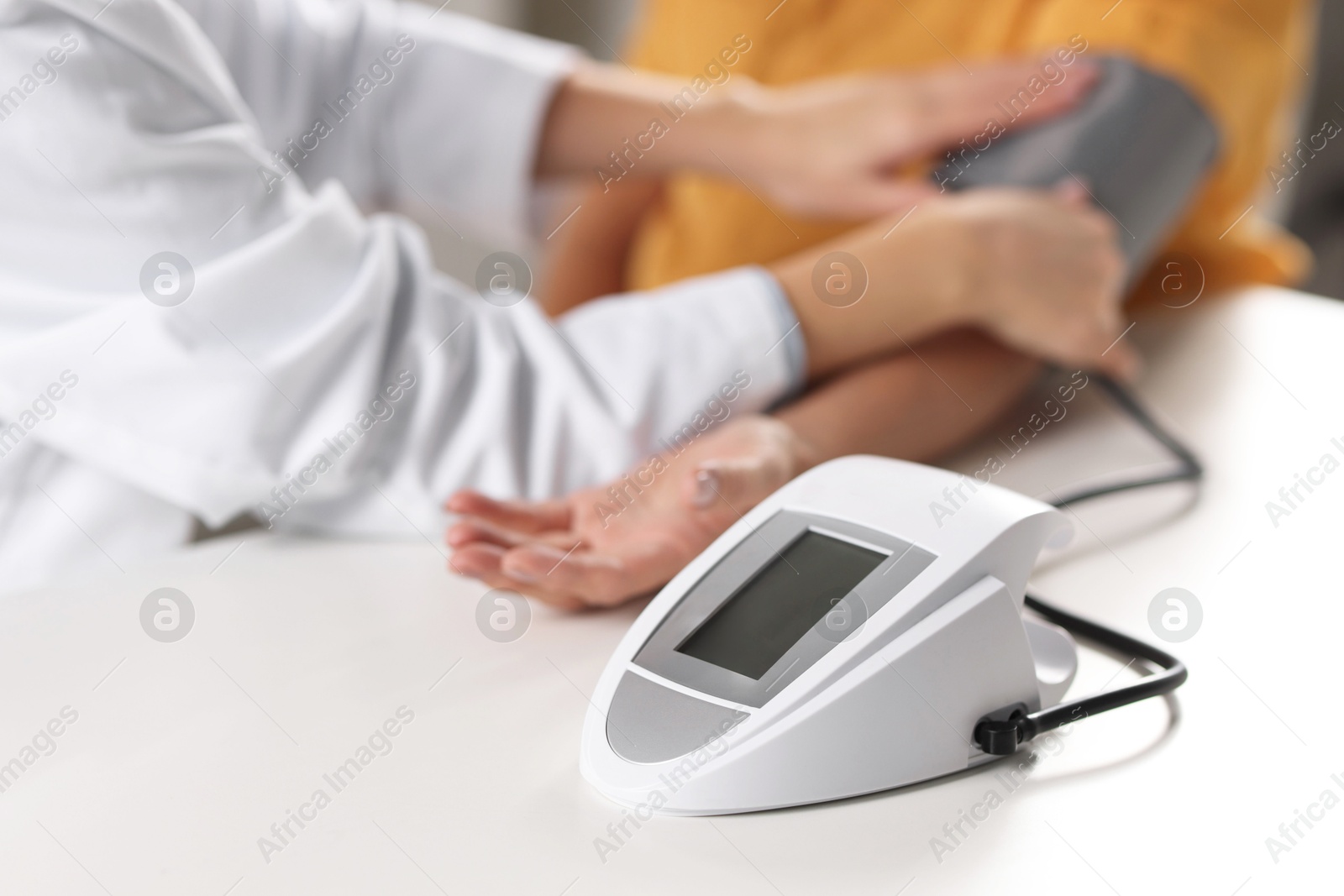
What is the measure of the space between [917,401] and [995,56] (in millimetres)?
360

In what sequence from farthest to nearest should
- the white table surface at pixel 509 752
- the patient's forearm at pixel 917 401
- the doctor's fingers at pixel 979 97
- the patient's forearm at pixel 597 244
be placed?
1. the patient's forearm at pixel 597 244
2. the doctor's fingers at pixel 979 97
3. the patient's forearm at pixel 917 401
4. the white table surface at pixel 509 752

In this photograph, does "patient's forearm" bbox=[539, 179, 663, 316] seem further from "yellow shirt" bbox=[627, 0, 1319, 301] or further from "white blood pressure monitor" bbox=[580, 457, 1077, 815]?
"white blood pressure monitor" bbox=[580, 457, 1077, 815]

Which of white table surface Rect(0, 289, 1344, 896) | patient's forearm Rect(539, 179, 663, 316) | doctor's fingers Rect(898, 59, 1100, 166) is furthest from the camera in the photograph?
patient's forearm Rect(539, 179, 663, 316)

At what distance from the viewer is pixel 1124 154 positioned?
665 millimetres

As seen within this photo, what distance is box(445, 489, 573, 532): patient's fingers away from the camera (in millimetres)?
456

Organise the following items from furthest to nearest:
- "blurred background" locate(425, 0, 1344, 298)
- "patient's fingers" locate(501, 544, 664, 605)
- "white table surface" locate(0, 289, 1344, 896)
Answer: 1. "blurred background" locate(425, 0, 1344, 298)
2. "patient's fingers" locate(501, 544, 664, 605)
3. "white table surface" locate(0, 289, 1344, 896)

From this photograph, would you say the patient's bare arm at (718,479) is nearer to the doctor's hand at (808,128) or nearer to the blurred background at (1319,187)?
the doctor's hand at (808,128)

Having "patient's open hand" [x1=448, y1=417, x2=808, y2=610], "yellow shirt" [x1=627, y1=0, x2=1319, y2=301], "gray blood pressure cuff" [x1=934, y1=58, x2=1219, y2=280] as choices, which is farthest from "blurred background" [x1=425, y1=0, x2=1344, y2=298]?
"patient's open hand" [x1=448, y1=417, x2=808, y2=610]

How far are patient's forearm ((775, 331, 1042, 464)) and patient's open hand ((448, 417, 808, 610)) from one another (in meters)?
0.07

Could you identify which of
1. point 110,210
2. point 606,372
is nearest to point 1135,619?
point 606,372

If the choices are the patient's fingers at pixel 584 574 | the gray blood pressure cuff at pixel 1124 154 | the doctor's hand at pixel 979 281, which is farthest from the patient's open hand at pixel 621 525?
the gray blood pressure cuff at pixel 1124 154

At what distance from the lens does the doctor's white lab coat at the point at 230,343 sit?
0.43 m

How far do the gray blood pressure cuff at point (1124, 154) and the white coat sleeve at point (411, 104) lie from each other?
30 cm

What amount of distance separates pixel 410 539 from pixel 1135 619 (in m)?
0.32
